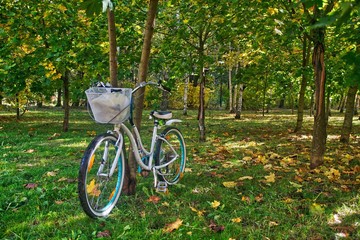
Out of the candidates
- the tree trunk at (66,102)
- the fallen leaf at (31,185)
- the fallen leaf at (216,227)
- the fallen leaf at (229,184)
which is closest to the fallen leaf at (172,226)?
the fallen leaf at (216,227)

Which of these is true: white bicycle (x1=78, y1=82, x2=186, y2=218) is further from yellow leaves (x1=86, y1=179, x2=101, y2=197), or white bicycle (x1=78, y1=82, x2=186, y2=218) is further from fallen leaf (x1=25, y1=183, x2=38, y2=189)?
fallen leaf (x1=25, y1=183, x2=38, y2=189)

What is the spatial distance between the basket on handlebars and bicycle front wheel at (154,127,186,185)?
1.02 meters

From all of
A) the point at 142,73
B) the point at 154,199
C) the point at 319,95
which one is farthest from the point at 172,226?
the point at 319,95

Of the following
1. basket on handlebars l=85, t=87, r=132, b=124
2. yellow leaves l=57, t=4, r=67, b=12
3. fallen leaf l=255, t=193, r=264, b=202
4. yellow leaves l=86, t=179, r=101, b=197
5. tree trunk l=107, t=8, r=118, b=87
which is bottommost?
fallen leaf l=255, t=193, r=264, b=202

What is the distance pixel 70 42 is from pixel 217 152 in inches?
156

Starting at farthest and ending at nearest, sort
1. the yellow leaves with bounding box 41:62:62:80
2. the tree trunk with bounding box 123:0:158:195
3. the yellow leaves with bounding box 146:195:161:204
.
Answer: the yellow leaves with bounding box 41:62:62:80 → the tree trunk with bounding box 123:0:158:195 → the yellow leaves with bounding box 146:195:161:204

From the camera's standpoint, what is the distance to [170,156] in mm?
3975

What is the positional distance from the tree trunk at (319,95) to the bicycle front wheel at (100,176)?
310cm

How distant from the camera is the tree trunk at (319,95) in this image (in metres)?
4.44

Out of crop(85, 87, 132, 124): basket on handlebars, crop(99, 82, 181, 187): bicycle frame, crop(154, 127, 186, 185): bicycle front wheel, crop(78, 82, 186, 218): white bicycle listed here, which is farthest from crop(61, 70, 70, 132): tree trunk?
crop(85, 87, 132, 124): basket on handlebars

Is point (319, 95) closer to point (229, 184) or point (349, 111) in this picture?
point (229, 184)

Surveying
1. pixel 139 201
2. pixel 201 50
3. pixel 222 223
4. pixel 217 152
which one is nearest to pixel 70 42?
pixel 201 50

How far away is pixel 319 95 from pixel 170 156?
2407mm

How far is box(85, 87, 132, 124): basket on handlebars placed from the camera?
105 inches
